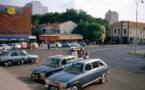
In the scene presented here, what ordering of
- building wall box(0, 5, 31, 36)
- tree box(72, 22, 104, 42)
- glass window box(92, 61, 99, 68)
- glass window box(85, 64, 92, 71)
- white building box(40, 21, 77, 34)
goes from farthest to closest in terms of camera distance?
1. white building box(40, 21, 77, 34)
2. tree box(72, 22, 104, 42)
3. building wall box(0, 5, 31, 36)
4. glass window box(92, 61, 99, 68)
5. glass window box(85, 64, 92, 71)

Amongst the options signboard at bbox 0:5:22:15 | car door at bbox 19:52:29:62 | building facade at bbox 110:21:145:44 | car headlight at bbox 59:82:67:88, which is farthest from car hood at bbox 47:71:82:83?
building facade at bbox 110:21:145:44

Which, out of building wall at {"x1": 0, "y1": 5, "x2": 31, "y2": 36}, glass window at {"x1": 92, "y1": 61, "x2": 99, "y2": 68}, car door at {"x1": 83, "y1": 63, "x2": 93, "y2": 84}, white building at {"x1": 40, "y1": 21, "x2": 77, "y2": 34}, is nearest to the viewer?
car door at {"x1": 83, "y1": 63, "x2": 93, "y2": 84}

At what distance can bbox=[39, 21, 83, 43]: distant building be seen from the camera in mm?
66500

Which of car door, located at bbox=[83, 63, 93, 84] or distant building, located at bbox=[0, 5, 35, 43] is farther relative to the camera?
distant building, located at bbox=[0, 5, 35, 43]

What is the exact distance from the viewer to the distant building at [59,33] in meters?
66.5

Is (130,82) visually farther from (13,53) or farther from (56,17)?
(56,17)

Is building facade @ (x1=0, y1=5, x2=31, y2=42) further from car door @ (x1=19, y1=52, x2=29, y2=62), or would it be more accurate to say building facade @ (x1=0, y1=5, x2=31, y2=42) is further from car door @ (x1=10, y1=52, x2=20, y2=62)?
car door @ (x1=10, y1=52, x2=20, y2=62)

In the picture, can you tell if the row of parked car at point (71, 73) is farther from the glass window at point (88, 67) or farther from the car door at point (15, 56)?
the car door at point (15, 56)

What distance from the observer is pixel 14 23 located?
60.7m

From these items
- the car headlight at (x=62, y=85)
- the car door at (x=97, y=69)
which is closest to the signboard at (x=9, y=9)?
the car door at (x=97, y=69)

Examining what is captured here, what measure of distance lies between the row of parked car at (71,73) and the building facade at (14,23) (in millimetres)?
46587

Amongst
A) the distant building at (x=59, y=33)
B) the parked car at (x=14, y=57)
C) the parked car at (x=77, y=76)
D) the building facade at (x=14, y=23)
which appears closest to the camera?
the parked car at (x=77, y=76)

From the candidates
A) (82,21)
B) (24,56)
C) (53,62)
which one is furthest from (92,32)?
(53,62)

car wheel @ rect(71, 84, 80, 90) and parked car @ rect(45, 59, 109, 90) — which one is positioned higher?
parked car @ rect(45, 59, 109, 90)
